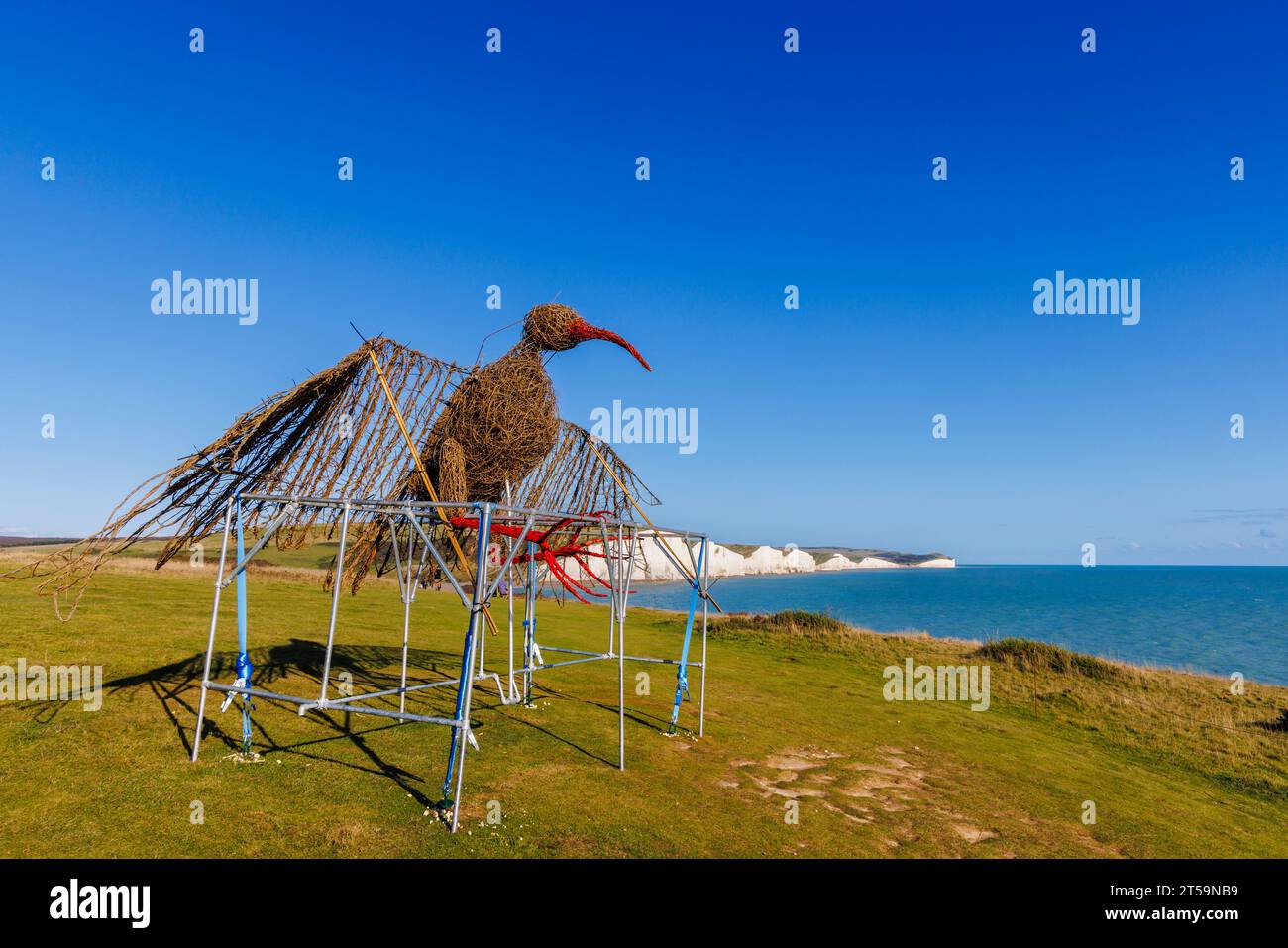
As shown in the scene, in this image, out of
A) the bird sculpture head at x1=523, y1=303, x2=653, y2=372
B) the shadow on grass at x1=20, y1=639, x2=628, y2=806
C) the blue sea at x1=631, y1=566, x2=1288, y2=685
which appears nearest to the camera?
the shadow on grass at x1=20, y1=639, x2=628, y2=806

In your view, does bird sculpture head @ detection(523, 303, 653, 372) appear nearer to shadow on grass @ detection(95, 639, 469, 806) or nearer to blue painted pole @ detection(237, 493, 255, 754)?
blue painted pole @ detection(237, 493, 255, 754)

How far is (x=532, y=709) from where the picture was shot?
14.5 m

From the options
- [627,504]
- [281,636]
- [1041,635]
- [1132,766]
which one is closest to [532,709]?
[627,504]

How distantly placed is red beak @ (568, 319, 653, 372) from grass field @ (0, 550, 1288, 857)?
6963 millimetres

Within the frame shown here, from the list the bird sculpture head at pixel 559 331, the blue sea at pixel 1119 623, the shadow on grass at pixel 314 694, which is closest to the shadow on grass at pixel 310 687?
the shadow on grass at pixel 314 694

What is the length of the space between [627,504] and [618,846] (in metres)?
6.83

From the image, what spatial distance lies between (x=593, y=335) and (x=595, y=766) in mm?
7237

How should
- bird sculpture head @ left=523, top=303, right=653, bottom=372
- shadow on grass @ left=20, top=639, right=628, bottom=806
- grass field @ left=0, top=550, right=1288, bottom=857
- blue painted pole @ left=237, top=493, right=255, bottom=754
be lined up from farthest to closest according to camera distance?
bird sculpture head @ left=523, top=303, right=653, bottom=372
shadow on grass @ left=20, top=639, right=628, bottom=806
blue painted pole @ left=237, top=493, right=255, bottom=754
grass field @ left=0, top=550, right=1288, bottom=857

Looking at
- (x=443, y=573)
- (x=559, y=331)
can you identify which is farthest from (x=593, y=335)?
(x=443, y=573)

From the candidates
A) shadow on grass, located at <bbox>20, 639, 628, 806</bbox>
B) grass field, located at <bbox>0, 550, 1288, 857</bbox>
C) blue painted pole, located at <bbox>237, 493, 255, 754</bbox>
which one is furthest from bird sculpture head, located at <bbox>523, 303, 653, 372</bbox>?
grass field, located at <bbox>0, 550, 1288, 857</bbox>

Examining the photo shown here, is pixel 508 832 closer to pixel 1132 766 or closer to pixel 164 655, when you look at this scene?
pixel 164 655

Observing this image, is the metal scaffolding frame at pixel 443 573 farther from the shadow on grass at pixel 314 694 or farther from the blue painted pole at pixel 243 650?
the shadow on grass at pixel 314 694

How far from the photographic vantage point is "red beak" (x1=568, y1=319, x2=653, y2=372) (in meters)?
11.9

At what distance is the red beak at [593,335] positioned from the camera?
1193 cm
